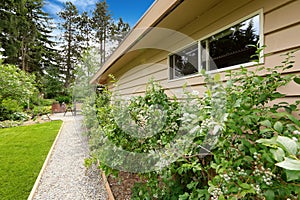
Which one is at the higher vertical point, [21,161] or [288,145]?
[288,145]

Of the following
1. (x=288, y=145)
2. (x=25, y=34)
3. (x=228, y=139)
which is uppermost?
(x=25, y=34)

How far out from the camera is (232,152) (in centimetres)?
117

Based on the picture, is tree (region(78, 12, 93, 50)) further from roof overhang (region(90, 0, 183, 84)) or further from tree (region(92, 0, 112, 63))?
roof overhang (region(90, 0, 183, 84))

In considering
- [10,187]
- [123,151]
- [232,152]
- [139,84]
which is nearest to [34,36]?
[139,84]

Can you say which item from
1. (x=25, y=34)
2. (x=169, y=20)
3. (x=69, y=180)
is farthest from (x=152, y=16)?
(x=25, y=34)

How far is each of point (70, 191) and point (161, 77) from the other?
2525 millimetres

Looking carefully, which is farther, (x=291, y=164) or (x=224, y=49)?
(x=224, y=49)

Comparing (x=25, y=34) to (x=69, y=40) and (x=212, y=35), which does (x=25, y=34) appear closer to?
(x=69, y=40)

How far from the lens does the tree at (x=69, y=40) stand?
21.6 metres

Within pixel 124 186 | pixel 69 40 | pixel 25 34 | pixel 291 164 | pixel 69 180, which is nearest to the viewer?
pixel 291 164

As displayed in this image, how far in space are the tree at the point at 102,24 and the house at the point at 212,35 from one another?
15.2m

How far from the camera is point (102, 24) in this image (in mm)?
18828

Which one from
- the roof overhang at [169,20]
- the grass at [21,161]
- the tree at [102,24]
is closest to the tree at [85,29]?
the tree at [102,24]

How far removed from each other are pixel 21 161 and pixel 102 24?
57.6 feet
